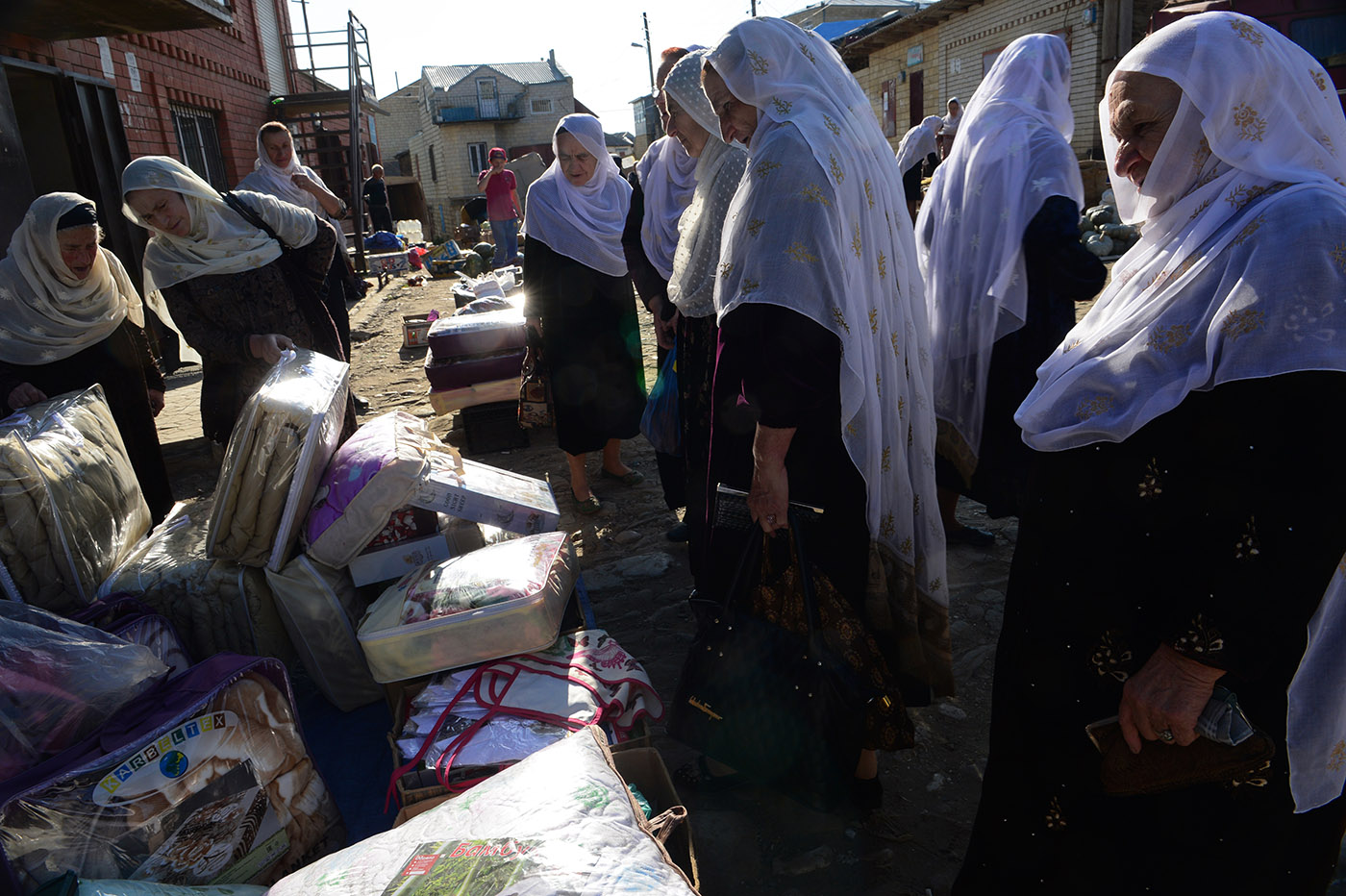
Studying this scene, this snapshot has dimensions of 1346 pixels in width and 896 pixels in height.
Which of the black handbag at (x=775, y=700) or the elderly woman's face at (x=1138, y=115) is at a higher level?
the elderly woman's face at (x=1138, y=115)

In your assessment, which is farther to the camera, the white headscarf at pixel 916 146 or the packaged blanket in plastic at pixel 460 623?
the white headscarf at pixel 916 146

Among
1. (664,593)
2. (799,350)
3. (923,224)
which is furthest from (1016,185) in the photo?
(664,593)

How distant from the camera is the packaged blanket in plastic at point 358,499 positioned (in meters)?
2.35

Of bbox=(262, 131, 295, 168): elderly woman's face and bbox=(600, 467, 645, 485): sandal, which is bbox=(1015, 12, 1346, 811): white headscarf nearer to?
bbox=(600, 467, 645, 485): sandal

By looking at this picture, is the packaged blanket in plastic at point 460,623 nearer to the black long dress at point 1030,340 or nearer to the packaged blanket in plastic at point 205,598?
the packaged blanket in plastic at point 205,598

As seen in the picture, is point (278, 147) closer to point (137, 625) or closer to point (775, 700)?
point (137, 625)

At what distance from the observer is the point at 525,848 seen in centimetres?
120

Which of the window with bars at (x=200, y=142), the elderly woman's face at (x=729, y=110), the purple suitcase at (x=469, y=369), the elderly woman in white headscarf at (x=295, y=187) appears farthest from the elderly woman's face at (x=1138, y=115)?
the window with bars at (x=200, y=142)

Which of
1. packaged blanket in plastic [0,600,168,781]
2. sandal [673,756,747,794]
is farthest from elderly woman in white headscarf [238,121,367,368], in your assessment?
sandal [673,756,747,794]

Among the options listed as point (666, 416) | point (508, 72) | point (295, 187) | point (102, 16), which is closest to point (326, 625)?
point (666, 416)

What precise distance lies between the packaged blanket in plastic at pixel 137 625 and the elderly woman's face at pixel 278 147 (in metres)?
4.28

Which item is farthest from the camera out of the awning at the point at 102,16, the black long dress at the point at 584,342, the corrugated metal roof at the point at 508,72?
the corrugated metal roof at the point at 508,72

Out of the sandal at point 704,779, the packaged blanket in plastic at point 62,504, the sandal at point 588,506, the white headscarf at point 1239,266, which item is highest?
the white headscarf at point 1239,266

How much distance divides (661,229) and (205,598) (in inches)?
88.0
